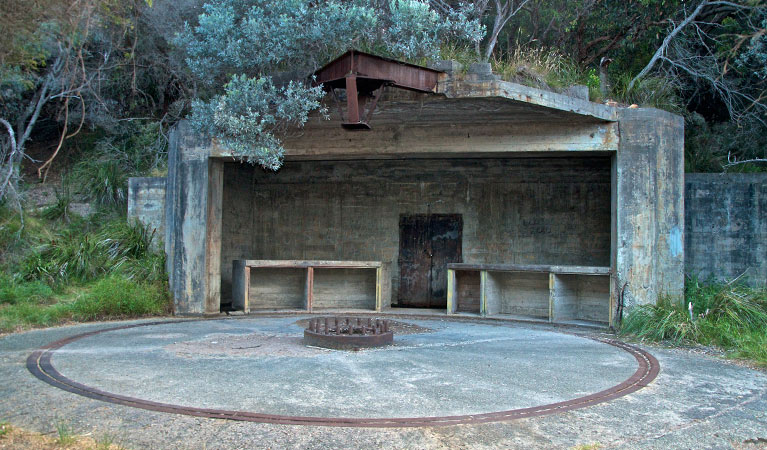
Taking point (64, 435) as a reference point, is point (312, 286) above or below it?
above

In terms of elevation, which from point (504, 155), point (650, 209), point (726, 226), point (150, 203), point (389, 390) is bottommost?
point (389, 390)

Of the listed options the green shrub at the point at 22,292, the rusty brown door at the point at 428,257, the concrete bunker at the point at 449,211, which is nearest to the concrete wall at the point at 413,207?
the concrete bunker at the point at 449,211

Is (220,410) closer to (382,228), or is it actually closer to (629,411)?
(629,411)

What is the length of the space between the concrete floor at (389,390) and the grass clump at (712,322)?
0.69m

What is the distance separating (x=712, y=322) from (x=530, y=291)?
3439 millimetres

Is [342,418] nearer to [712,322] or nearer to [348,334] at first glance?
[348,334]

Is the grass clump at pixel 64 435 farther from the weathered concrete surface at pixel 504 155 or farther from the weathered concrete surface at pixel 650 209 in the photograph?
the weathered concrete surface at pixel 650 209

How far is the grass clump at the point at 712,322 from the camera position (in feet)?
25.4

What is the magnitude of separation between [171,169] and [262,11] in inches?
129

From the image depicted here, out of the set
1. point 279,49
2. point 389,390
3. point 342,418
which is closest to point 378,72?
point 279,49

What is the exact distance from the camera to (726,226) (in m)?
10.6

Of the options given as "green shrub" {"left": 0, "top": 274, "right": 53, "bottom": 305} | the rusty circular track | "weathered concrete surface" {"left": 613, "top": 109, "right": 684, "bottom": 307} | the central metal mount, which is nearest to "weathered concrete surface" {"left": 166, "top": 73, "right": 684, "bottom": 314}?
"weathered concrete surface" {"left": 613, "top": 109, "right": 684, "bottom": 307}

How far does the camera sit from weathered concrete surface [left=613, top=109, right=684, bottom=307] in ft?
30.3

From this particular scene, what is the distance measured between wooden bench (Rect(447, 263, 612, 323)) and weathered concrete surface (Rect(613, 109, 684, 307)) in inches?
29.9
